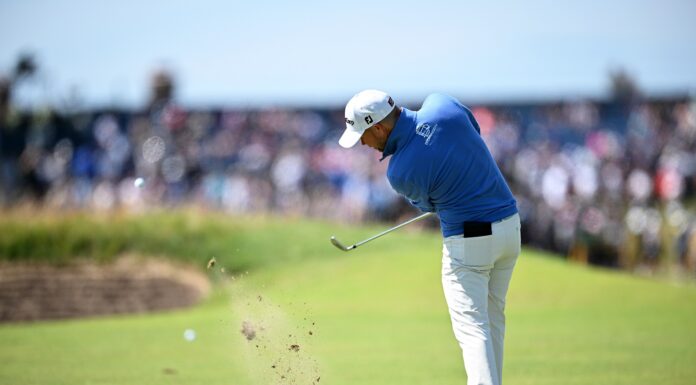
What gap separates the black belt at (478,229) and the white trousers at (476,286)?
3cm

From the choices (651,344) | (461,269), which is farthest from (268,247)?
(461,269)

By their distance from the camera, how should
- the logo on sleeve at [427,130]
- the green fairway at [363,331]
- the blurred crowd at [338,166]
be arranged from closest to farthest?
the logo on sleeve at [427,130], the green fairway at [363,331], the blurred crowd at [338,166]

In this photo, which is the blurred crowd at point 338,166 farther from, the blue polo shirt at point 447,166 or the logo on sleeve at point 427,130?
the logo on sleeve at point 427,130

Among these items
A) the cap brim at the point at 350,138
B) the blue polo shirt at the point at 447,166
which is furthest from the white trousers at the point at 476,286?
the cap brim at the point at 350,138

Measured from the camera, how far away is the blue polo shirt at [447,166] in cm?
732

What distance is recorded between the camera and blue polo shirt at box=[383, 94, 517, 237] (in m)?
7.32

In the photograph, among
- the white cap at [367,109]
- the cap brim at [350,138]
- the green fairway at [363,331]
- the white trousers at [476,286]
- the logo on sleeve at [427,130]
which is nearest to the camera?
the white trousers at [476,286]

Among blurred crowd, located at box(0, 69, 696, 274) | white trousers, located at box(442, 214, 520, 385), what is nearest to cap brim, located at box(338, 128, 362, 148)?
white trousers, located at box(442, 214, 520, 385)

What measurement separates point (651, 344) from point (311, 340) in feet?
15.6

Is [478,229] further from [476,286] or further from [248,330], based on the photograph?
[248,330]

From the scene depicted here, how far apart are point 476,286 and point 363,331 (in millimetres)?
7969

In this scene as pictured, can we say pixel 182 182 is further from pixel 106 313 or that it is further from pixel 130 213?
pixel 106 313

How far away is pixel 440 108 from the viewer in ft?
24.5

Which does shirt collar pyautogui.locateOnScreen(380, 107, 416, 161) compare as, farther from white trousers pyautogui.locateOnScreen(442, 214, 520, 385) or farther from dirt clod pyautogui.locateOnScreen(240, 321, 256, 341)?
dirt clod pyautogui.locateOnScreen(240, 321, 256, 341)
